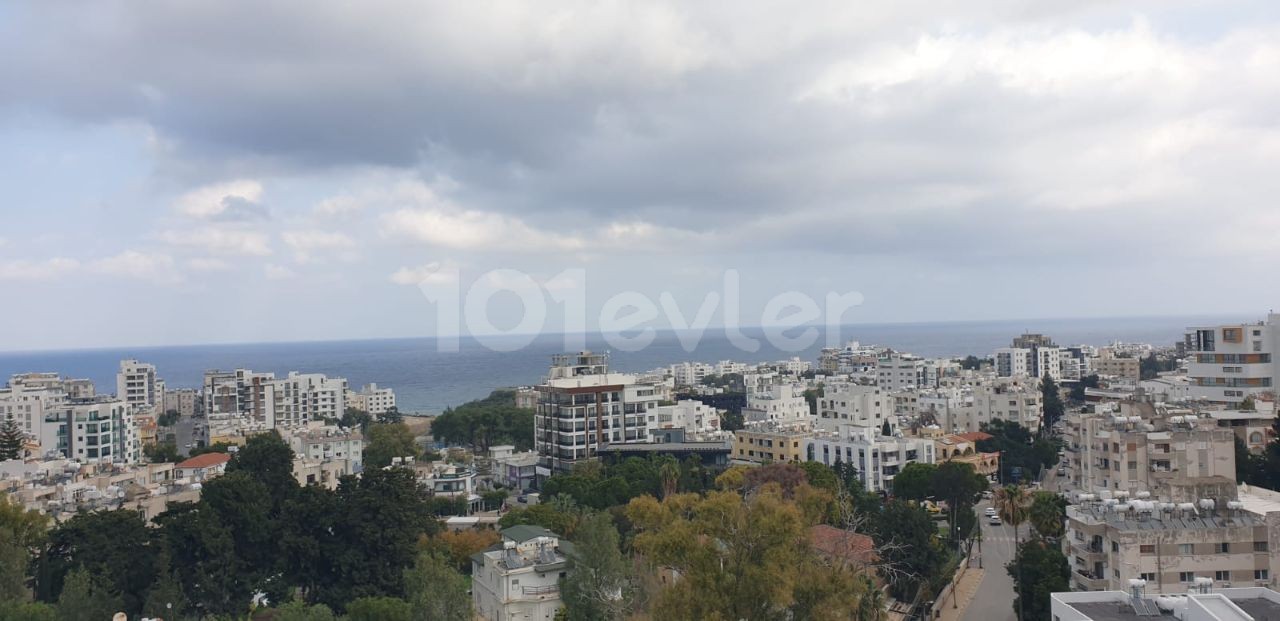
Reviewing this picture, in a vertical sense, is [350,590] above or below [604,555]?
below

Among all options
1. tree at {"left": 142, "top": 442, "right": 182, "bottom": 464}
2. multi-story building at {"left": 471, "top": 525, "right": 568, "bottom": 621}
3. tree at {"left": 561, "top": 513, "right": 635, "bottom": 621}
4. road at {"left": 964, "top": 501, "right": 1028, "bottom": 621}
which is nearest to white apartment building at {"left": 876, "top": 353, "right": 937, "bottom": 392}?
road at {"left": 964, "top": 501, "right": 1028, "bottom": 621}

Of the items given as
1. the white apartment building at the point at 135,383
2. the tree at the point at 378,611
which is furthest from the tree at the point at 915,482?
the white apartment building at the point at 135,383

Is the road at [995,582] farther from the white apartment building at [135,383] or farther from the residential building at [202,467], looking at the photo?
the white apartment building at [135,383]

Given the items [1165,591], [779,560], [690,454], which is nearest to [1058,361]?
[690,454]

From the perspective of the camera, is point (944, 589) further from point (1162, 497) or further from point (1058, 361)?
point (1058, 361)

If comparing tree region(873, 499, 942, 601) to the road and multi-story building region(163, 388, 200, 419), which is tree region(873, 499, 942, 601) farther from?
→ multi-story building region(163, 388, 200, 419)

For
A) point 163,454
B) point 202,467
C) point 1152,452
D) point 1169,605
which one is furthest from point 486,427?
point 1169,605
